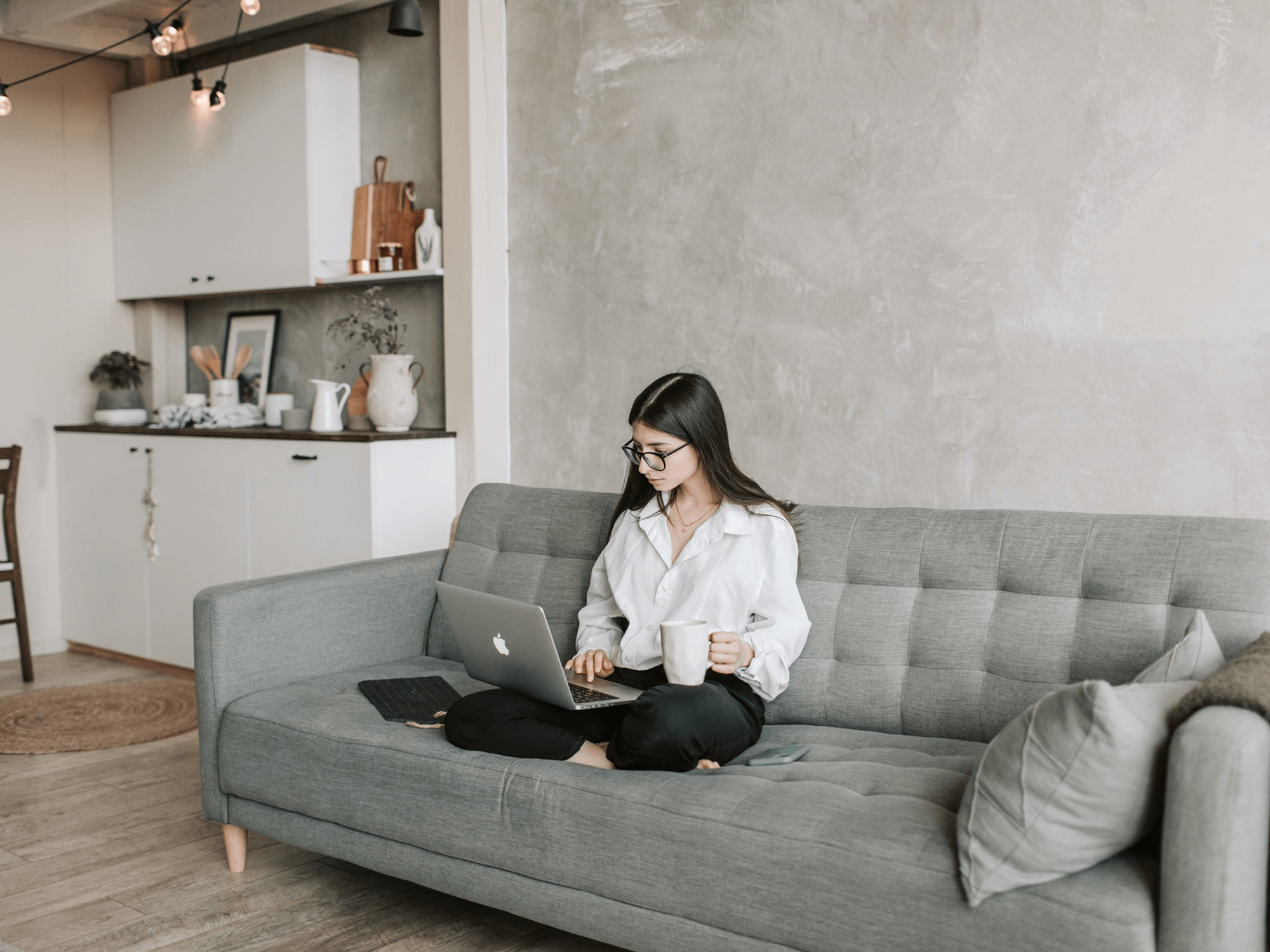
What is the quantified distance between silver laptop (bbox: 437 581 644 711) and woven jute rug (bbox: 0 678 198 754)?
5.22 ft

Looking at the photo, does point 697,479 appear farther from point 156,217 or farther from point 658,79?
point 156,217

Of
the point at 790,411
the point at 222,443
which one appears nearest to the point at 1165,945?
the point at 790,411

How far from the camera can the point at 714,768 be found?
211cm

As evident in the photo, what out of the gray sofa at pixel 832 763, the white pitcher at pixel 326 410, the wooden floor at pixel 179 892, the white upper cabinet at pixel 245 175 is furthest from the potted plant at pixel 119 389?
the gray sofa at pixel 832 763

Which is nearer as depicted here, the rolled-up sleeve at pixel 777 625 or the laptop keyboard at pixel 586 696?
the laptop keyboard at pixel 586 696

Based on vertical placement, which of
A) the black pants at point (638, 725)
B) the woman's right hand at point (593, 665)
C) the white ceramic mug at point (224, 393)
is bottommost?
the black pants at point (638, 725)

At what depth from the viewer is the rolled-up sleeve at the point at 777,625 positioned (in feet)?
7.45

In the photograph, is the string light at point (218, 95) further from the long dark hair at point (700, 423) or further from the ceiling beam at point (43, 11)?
the long dark hair at point (700, 423)

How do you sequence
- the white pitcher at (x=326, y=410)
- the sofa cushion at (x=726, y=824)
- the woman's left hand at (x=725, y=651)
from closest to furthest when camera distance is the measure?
the sofa cushion at (x=726, y=824) < the woman's left hand at (x=725, y=651) < the white pitcher at (x=326, y=410)

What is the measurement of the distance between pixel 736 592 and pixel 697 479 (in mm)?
274

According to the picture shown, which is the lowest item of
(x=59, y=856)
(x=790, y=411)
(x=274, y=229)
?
(x=59, y=856)

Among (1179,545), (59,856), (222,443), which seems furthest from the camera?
(222,443)

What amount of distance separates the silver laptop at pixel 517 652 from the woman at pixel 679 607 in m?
0.04

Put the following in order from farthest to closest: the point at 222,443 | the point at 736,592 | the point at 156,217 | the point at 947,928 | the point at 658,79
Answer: the point at 156,217
the point at 222,443
the point at 658,79
the point at 736,592
the point at 947,928
